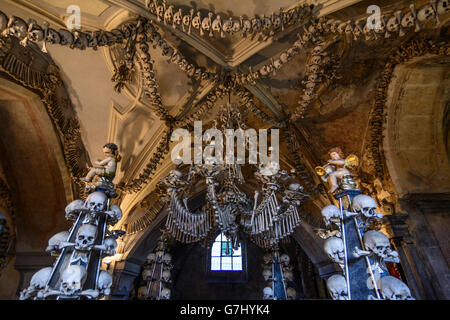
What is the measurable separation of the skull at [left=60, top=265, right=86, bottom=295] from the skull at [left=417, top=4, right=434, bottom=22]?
3.22 m

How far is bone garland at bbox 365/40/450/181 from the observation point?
340 cm

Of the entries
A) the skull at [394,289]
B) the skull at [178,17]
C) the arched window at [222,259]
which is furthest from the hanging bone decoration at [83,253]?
the arched window at [222,259]

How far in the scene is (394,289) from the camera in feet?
4.28

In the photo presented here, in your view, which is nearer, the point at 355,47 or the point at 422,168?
the point at 355,47

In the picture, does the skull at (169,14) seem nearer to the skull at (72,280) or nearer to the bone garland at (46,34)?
the bone garland at (46,34)

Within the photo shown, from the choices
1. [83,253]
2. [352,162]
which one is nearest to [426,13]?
[352,162]

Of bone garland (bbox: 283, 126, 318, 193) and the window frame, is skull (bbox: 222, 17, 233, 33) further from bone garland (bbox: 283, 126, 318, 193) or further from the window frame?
the window frame

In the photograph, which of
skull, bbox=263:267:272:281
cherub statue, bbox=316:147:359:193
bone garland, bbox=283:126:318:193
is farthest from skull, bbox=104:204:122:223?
skull, bbox=263:267:272:281

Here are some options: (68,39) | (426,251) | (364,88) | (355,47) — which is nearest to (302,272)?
(426,251)

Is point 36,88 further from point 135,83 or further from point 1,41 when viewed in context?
point 135,83

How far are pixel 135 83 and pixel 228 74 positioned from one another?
1.51 m

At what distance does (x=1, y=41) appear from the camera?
9.23 feet

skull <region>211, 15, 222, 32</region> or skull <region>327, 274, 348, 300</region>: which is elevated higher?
skull <region>211, 15, 222, 32</region>

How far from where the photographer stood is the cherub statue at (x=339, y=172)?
6.24ft
